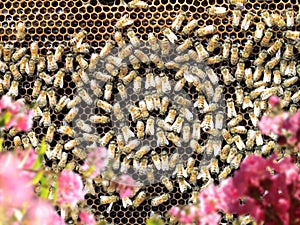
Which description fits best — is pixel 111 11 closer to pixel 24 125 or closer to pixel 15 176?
pixel 24 125

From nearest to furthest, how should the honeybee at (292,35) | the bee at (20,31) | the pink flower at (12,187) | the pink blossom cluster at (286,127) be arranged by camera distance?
1. the pink flower at (12,187)
2. the pink blossom cluster at (286,127)
3. the honeybee at (292,35)
4. the bee at (20,31)

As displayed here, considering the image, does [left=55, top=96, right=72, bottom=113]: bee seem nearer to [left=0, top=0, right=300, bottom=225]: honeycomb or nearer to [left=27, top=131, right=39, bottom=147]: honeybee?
[left=0, top=0, right=300, bottom=225]: honeycomb

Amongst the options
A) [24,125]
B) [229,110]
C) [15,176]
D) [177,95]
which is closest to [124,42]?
[177,95]

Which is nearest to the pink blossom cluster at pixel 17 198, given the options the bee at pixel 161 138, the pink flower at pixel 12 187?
the pink flower at pixel 12 187

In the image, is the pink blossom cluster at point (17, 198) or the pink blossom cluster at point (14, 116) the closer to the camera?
the pink blossom cluster at point (17, 198)

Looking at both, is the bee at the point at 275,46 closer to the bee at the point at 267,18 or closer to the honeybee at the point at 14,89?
the bee at the point at 267,18

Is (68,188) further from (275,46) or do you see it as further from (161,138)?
(275,46)

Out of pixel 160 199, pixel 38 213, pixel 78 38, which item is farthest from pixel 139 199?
pixel 38 213
